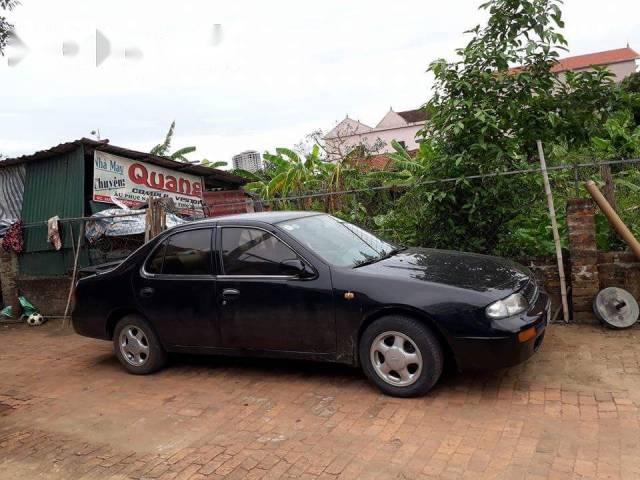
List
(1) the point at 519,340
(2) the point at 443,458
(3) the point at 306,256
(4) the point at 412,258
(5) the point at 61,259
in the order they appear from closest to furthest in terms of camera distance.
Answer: (2) the point at 443,458 → (1) the point at 519,340 → (3) the point at 306,256 → (4) the point at 412,258 → (5) the point at 61,259

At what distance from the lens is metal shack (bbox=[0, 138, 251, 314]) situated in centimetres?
986

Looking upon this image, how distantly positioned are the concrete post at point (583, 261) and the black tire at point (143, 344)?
4550mm

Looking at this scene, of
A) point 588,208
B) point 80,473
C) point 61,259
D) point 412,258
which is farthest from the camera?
point 61,259

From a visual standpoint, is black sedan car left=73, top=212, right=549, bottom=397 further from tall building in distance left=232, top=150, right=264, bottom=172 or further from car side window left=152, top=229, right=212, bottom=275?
tall building in distance left=232, top=150, right=264, bottom=172

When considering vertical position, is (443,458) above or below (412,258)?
below

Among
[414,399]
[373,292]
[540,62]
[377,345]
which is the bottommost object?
[414,399]

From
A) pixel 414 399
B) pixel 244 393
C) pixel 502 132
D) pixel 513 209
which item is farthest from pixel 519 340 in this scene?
pixel 502 132

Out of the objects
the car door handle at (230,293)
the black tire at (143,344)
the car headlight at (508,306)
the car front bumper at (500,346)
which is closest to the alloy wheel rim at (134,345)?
the black tire at (143,344)

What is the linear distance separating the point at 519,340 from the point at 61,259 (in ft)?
29.4

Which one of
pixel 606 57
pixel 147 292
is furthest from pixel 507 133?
pixel 606 57

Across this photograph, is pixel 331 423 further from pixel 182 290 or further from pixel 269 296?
pixel 182 290

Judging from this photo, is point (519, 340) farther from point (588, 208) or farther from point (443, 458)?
point (588, 208)

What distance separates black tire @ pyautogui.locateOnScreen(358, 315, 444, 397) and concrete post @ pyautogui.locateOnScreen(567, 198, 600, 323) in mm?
2691

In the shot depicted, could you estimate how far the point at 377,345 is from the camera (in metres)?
4.39
